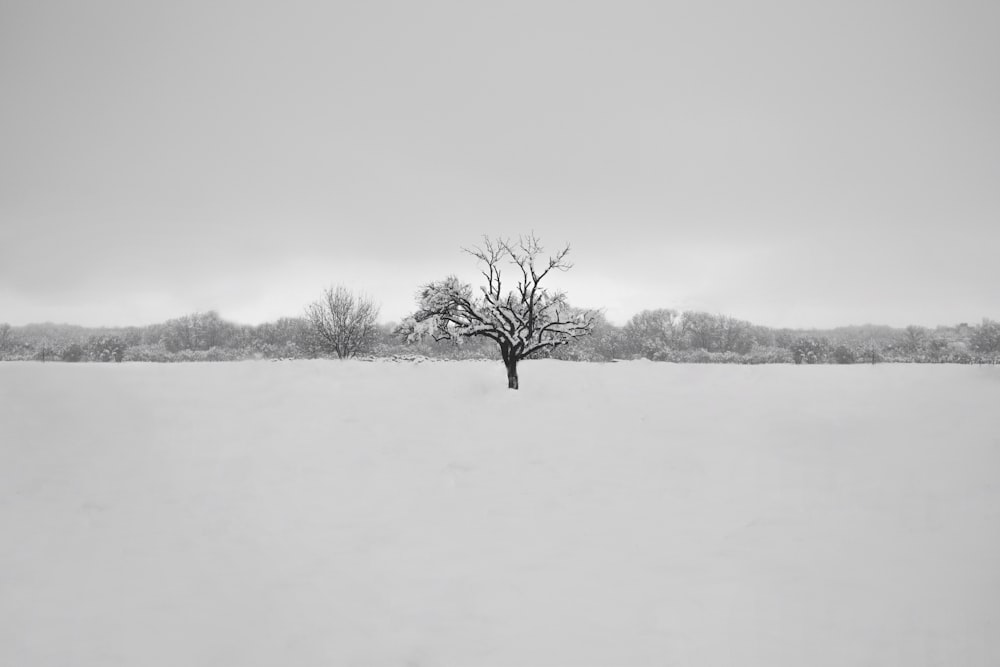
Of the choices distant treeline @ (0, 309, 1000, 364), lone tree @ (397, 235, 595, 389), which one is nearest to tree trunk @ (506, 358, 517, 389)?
lone tree @ (397, 235, 595, 389)

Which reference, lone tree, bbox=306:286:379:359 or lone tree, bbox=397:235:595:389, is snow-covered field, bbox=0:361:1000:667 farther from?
lone tree, bbox=306:286:379:359

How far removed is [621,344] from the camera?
59.4 meters

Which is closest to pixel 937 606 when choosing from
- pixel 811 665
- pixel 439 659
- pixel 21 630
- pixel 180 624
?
pixel 811 665

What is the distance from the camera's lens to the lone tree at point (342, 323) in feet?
120

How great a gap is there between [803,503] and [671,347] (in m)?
49.2

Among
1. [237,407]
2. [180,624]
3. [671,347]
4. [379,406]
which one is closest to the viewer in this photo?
[180,624]

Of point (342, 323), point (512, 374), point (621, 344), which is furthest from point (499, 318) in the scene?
point (621, 344)

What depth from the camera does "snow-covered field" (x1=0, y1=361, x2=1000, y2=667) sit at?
229 inches

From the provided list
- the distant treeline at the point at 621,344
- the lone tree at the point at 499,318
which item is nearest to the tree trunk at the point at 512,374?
the lone tree at the point at 499,318

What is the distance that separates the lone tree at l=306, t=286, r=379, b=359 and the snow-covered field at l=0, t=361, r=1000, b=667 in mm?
21475

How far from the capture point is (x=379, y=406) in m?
15.7

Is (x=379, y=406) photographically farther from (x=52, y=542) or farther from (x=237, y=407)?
(x=52, y=542)

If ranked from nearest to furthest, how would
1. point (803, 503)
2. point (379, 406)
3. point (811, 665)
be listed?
1. point (811, 665)
2. point (803, 503)
3. point (379, 406)

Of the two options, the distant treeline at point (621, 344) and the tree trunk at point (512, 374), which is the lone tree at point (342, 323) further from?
the tree trunk at point (512, 374)
